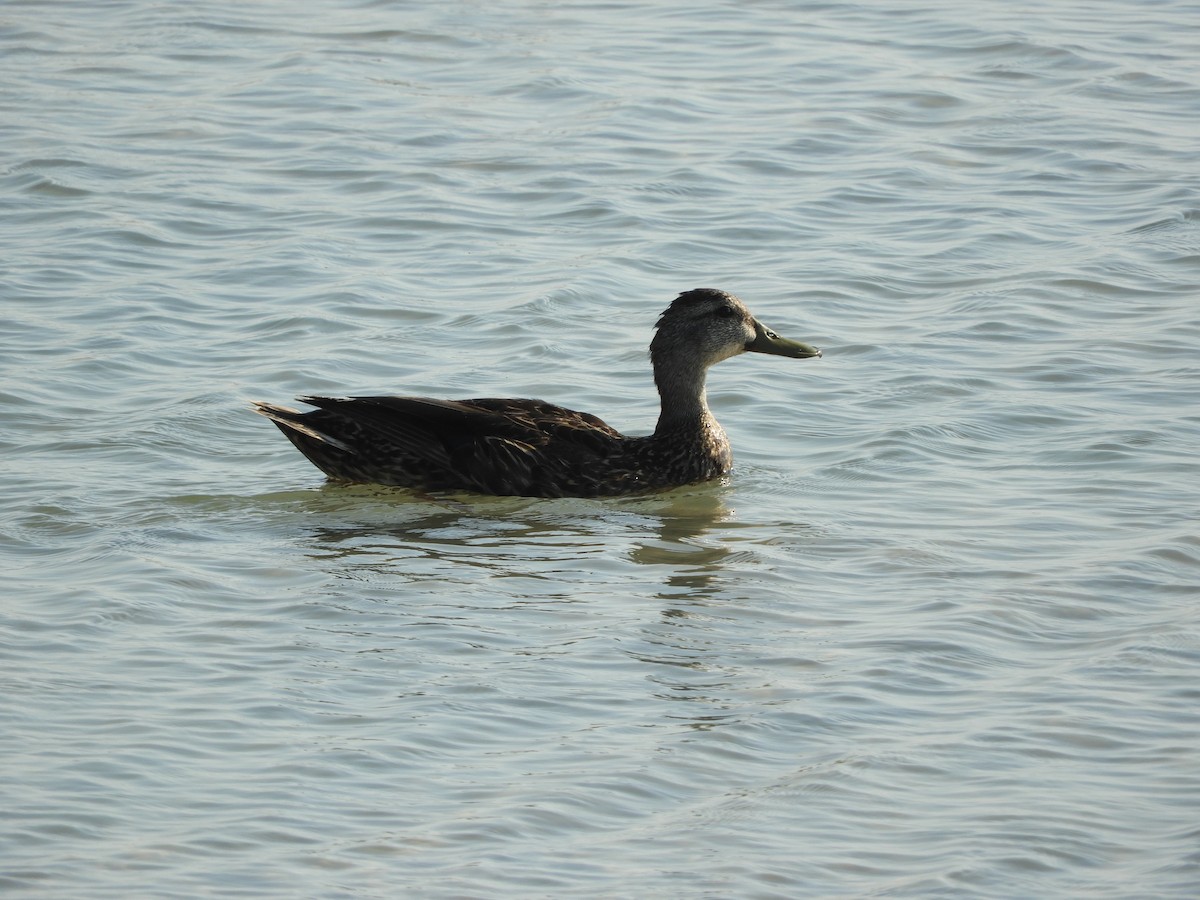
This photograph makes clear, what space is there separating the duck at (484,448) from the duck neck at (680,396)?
0.13m

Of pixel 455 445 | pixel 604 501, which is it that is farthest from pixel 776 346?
pixel 455 445

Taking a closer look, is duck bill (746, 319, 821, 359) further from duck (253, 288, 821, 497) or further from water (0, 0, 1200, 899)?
duck (253, 288, 821, 497)

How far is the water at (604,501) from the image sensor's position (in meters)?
6.44

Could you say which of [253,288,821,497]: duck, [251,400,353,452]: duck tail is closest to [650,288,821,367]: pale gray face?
[253,288,821,497]: duck

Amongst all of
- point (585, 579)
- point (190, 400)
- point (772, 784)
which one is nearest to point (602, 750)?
point (772, 784)

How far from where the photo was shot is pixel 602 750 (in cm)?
694

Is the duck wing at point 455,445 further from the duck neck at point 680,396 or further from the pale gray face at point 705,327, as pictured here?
the pale gray face at point 705,327

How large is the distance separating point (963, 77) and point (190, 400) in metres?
9.58

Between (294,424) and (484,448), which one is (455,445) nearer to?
(484,448)

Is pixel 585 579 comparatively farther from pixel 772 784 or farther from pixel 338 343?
pixel 338 343

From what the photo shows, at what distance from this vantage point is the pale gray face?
1099 centimetres

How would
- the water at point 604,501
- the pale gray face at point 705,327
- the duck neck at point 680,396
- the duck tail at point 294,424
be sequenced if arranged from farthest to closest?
the pale gray face at point 705,327, the duck neck at point 680,396, the duck tail at point 294,424, the water at point 604,501

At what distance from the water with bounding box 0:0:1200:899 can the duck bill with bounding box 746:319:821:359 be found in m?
0.44

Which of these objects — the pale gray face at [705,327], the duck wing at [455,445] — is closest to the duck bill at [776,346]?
the pale gray face at [705,327]
